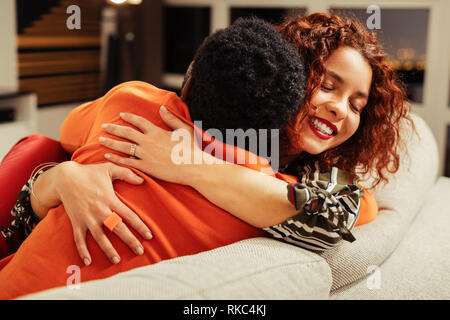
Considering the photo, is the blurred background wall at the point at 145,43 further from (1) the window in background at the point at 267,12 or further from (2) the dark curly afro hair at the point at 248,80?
(2) the dark curly afro hair at the point at 248,80

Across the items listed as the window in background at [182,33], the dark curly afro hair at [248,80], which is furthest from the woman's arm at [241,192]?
the window in background at [182,33]

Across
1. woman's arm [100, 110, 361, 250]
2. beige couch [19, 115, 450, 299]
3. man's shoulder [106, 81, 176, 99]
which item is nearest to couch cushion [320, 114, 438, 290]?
beige couch [19, 115, 450, 299]

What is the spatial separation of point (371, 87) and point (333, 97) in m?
0.18

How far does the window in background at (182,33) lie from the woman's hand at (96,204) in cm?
352

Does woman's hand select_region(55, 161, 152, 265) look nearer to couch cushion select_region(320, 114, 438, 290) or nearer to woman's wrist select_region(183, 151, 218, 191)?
woman's wrist select_region(183, 151, 218, 191)

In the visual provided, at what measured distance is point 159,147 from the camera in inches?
39.0

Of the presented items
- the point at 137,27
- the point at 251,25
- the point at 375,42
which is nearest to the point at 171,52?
the point at 137,27

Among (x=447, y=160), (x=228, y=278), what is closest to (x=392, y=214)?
(x=228, y=278)

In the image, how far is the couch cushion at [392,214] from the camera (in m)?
1.10

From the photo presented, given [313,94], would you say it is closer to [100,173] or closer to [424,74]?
[100,173]

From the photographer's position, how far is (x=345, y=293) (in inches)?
43.2

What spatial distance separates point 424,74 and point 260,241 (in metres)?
2.52

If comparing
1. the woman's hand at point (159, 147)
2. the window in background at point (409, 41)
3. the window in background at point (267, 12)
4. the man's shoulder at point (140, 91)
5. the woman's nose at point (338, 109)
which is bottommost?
the woman's hand at point (159, 147)

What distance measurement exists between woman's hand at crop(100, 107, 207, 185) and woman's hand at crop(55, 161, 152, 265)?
1.4 inches
